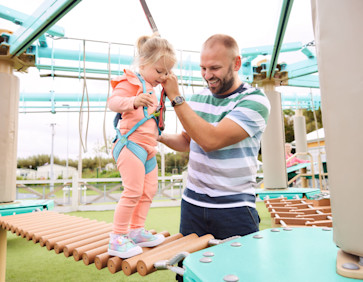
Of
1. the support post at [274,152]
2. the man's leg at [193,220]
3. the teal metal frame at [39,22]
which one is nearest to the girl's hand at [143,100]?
the man's leg at [193,220]

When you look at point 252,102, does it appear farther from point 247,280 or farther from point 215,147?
point 247,280

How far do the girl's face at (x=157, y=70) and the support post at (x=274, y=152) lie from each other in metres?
3.68

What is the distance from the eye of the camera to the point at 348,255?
0.49 metres

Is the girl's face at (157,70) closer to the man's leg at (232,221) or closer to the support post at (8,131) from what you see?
the man's leg at (232,221)

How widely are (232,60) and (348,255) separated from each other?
87 centimetres

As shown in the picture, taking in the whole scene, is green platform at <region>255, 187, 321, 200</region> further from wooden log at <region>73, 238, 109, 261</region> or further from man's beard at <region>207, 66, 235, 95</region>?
wooden log at <region>73, 238, 109, 261</region>

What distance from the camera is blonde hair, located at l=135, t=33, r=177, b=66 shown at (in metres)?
1.26

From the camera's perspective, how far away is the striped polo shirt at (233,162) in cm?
110

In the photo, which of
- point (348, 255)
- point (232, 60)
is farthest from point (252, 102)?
point (348, 255)

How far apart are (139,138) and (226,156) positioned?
0.40 meters

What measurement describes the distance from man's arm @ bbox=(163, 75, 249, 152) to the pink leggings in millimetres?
345

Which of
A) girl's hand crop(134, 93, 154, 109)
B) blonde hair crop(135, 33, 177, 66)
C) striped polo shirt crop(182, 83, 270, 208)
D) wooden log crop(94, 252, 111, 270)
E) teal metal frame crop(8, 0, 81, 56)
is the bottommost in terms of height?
wooden log crop(94, 252, 111, 270)

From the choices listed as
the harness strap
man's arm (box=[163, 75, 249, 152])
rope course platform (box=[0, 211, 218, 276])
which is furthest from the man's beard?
rope course platform (box=[0, 211, 218, 276])

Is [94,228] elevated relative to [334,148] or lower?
lower
